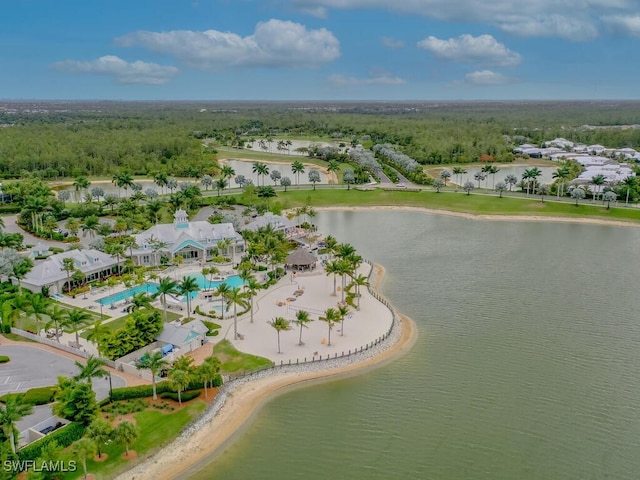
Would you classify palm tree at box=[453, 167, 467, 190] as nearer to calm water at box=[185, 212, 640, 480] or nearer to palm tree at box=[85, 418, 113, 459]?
calm water at box=[185, 212, 640, 480]

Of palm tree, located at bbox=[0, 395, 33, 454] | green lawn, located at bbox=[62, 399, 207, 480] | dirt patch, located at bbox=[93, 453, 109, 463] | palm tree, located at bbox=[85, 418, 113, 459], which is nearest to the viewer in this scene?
palm tree, located at bbox=[0, 395, 33, 454]

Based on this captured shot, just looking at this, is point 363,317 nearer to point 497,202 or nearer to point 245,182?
Result: point 497,202

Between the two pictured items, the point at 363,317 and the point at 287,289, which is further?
the point at 287,289

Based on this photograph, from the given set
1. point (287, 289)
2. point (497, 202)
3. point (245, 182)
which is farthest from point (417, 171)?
point (287, 289)

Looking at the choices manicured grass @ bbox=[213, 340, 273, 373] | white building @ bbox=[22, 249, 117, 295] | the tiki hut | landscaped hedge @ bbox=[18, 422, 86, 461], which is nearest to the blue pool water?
white building @ bbox=[22, 249, 117, 295]

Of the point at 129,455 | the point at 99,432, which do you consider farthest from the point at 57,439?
the point at 129,455
